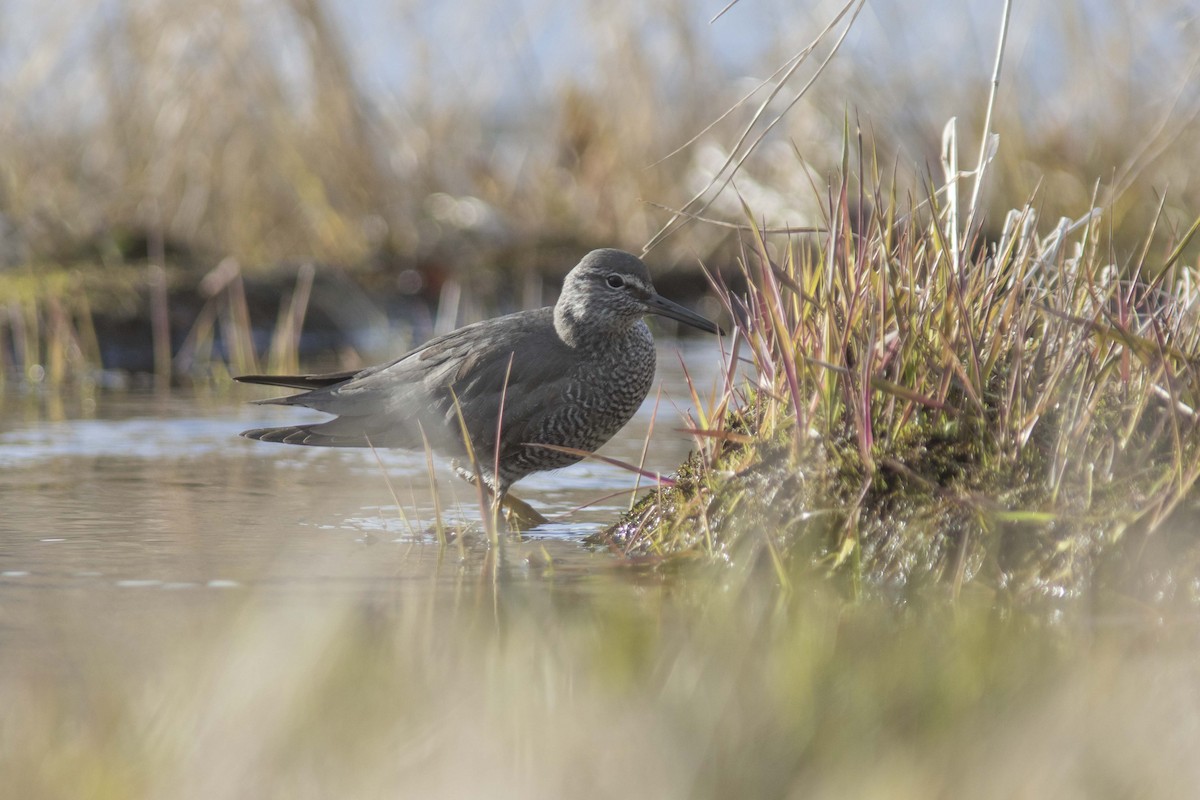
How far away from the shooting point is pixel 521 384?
17.1ft

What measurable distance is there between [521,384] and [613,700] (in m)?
2.48

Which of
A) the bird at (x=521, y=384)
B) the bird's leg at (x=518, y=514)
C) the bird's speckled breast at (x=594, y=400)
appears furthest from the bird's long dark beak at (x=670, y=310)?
the bird's leg at (x=518, y=514)

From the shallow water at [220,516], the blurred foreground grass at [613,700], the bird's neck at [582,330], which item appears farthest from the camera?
the bird's neck at [582,330]

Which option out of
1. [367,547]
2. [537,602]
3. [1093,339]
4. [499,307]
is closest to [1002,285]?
[1093,339]

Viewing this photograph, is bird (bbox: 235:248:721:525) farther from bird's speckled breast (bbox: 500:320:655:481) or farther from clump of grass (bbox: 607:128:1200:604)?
clump of grass (bbox: 607:128:1200:604)

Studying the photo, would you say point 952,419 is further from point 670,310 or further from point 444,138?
point 444,138

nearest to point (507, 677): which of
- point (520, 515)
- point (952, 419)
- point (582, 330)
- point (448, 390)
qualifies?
point (952, 419)

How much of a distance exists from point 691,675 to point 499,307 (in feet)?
25.7

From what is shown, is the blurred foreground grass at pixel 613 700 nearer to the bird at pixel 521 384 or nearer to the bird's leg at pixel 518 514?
the bird's leg at pixel 518 514

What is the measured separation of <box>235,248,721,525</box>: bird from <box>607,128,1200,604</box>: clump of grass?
40.7 inches

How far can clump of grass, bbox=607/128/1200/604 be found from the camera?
3.62 meters

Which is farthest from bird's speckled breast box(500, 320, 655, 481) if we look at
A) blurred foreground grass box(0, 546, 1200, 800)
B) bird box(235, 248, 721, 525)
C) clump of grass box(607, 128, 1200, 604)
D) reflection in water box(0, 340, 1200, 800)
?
blurred foreground grass box(0, 546, 1200, 800)

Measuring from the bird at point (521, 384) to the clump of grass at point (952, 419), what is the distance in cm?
Answer: 103

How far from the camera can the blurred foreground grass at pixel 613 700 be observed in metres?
2.35
